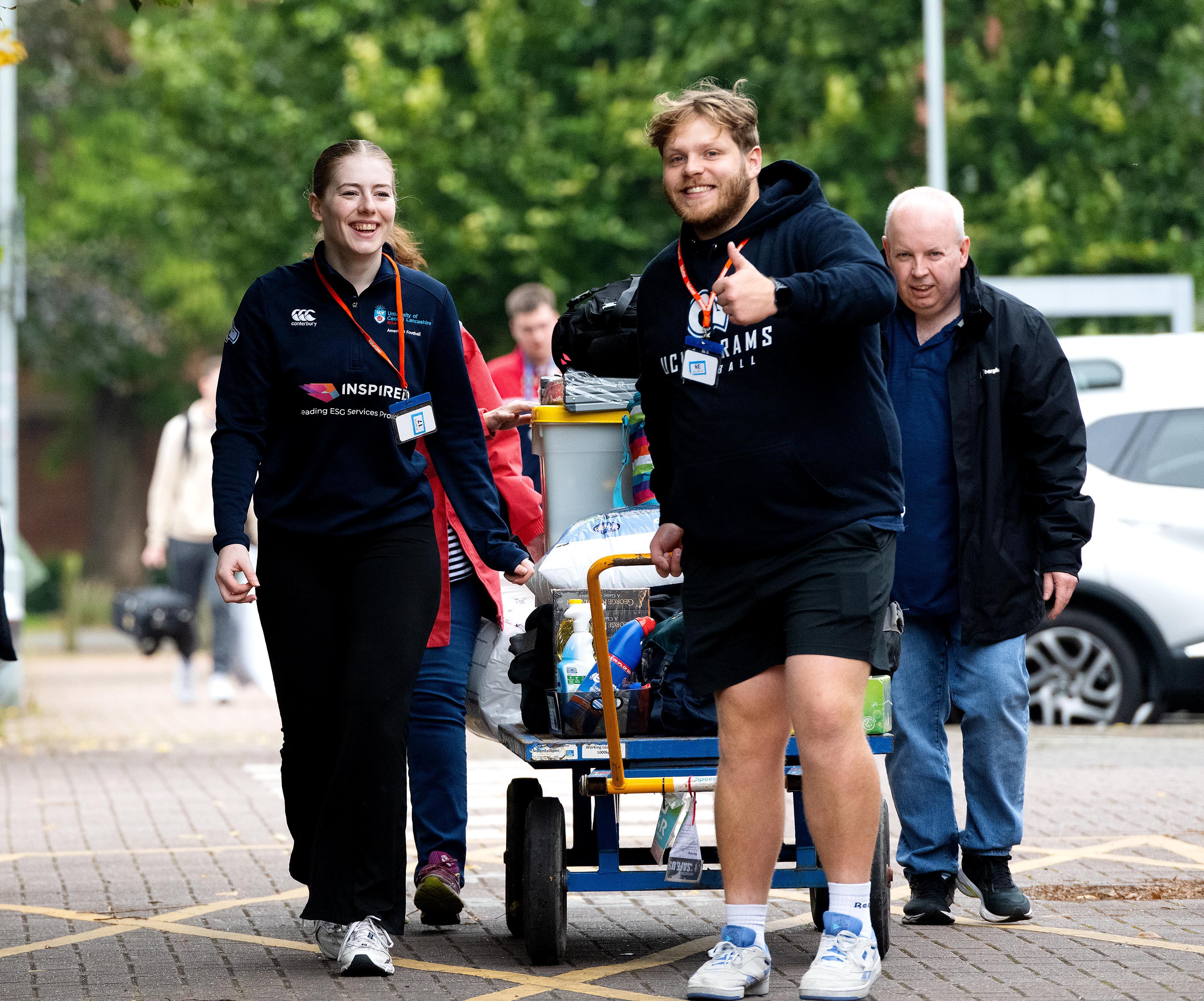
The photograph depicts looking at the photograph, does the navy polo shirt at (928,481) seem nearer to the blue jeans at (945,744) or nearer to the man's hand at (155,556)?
the blue jeans at (945,744)

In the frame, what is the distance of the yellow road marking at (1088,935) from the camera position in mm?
5242

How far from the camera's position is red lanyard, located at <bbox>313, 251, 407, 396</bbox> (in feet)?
16.9

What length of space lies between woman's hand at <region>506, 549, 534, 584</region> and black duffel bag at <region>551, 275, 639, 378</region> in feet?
1.72

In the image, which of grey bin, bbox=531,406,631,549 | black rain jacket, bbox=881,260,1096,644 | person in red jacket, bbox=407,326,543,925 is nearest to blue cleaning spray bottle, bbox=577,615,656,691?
person in red jacket, bbox=407,326,543,925

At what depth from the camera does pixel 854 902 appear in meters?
4.55

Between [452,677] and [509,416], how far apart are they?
78 cm

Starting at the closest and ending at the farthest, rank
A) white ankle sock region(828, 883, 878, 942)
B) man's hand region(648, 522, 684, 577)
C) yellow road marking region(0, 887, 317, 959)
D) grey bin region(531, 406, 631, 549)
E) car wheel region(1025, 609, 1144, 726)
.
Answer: white ankle sock region(828, 883, 878, 942), man's hand region(648, 522, 684, 577), yellow road marking region(0, 887, 317, 959), grey bin region(531, 406, 631, 549), car wheel region(1025, 609, 1144, 726)

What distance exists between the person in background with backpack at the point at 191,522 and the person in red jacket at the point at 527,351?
527cm

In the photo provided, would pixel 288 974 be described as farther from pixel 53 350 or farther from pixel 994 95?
pixel 53 350

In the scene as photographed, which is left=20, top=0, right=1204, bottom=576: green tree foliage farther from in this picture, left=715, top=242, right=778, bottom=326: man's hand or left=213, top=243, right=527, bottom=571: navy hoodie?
left=715, top=242, right=778, bottom=326: man's hand

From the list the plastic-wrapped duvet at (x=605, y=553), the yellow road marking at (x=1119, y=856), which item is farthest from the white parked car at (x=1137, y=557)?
the plastic-wrapped duvet at (x=605, y=553)

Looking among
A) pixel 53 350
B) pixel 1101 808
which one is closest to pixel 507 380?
pixel 1101 808

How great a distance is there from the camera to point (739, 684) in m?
4.67

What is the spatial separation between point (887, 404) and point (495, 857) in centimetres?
317
